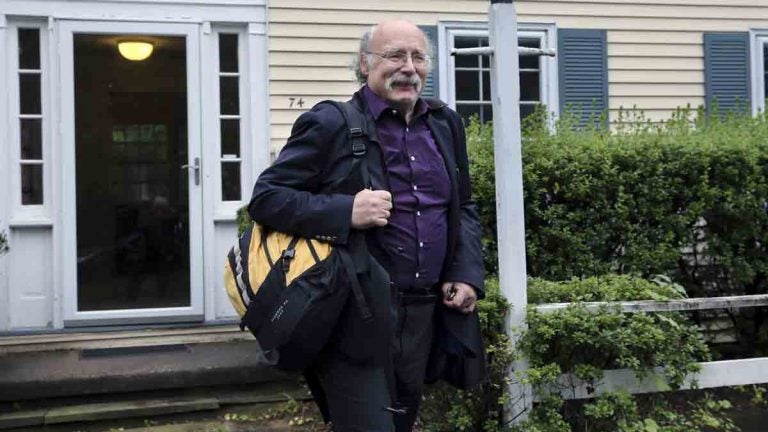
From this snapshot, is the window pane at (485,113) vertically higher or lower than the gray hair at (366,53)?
higher

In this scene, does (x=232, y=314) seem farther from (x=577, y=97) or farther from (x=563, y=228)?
(x=577, y=97)

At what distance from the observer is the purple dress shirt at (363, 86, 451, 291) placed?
90.9 inches

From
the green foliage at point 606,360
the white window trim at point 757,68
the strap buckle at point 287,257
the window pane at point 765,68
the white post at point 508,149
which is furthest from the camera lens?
the window pane at point 765,68

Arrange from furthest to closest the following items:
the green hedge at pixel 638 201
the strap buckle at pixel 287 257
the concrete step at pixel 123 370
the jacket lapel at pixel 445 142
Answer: the green hedge at pixel 638 201 < the concrete step at pixel 123 370 < the jacket lapel at pixel 445 142 < the strap buckle at pixel 287 257

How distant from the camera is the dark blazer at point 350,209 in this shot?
2.14 metres

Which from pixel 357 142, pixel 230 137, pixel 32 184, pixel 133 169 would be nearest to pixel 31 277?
pixel 32 184

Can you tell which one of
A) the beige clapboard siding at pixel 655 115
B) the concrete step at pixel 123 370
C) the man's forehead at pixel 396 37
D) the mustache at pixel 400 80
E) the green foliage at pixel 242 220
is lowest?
the concrete step at pixel 123 370

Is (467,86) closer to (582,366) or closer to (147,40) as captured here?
(147,40)

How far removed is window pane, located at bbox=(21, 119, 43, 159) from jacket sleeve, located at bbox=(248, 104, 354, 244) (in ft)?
13.1

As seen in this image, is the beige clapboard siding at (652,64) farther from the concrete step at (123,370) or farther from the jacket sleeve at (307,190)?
the jacket sleeve at (307,190)

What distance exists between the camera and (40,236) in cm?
557

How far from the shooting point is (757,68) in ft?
22.6

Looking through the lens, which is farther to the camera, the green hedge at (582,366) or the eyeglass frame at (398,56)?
the green hedge at (582,366)

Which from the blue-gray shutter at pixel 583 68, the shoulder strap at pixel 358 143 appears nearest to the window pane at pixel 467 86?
the blue-gray shutter at pixel 583 68
